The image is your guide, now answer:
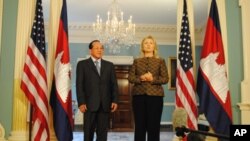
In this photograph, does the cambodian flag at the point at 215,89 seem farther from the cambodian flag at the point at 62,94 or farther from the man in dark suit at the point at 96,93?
the cambodian flag at the point at 62,94

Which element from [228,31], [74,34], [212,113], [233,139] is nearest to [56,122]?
[212,113]

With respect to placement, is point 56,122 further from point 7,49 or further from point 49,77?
point 7,49

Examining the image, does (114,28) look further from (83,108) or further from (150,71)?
(83,108)

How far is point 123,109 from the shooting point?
9.38 metres

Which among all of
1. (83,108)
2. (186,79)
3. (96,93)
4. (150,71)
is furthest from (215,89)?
(83,108)

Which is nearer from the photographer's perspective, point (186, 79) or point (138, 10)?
point (186, 79)

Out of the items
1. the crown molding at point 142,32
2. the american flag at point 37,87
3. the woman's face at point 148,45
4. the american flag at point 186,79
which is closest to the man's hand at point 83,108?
the american flag at point 37,87

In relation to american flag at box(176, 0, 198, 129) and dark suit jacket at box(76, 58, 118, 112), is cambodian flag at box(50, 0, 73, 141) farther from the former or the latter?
american flag at box(176, 0, 198, 129)

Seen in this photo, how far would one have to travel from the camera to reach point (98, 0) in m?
6.80

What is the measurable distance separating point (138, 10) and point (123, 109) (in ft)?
10.6

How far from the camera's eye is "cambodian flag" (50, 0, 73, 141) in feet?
11.7

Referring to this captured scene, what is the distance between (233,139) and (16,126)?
10.8 ft

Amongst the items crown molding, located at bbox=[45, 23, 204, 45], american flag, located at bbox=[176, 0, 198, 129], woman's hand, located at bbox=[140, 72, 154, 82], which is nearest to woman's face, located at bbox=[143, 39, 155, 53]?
woman's hand, located at bbox=[140, 72, 154, 82]

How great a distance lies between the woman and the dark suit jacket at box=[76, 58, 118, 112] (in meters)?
0.26
